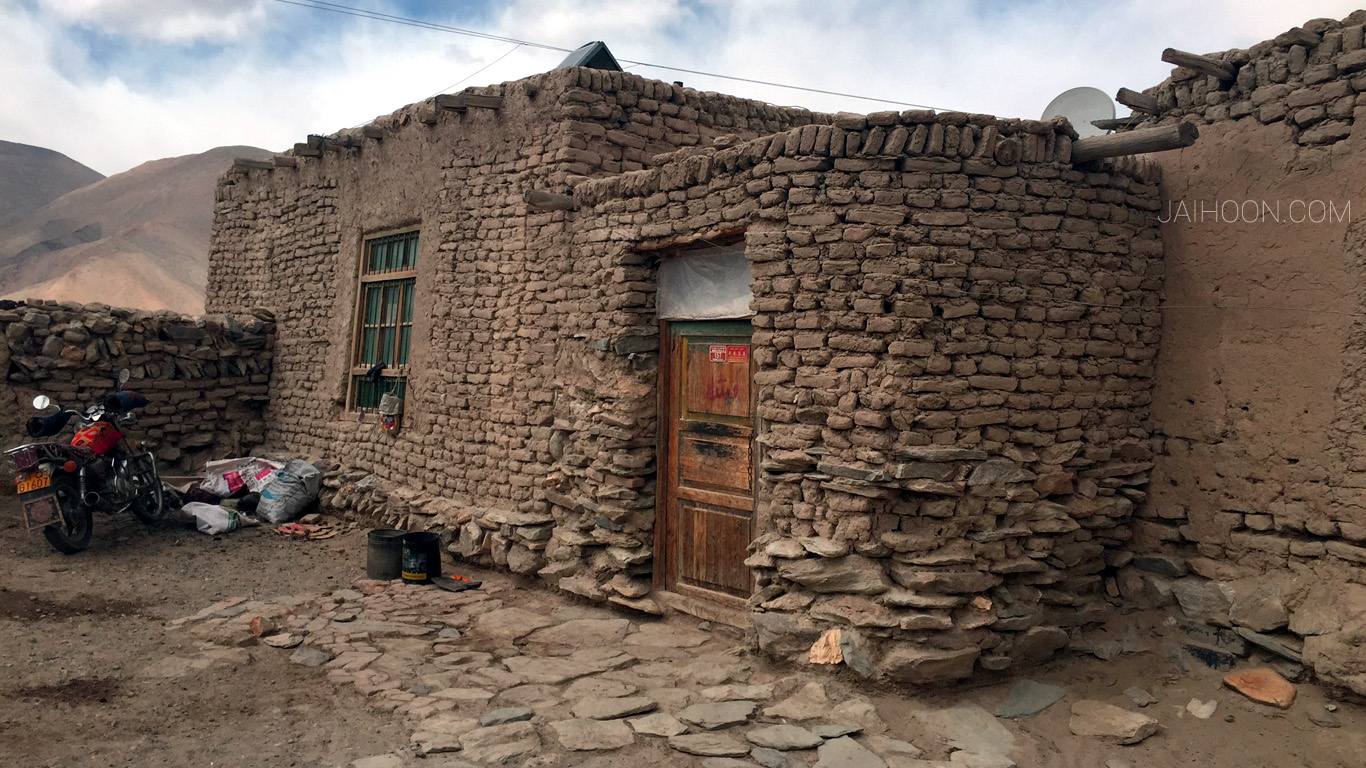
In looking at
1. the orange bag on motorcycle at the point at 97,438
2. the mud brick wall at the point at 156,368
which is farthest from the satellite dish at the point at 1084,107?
the mud brick wall at the point at 156,368

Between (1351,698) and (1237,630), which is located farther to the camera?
(1237,630)

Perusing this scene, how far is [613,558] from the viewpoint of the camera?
236 inches

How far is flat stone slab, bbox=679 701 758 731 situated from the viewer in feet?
13.4

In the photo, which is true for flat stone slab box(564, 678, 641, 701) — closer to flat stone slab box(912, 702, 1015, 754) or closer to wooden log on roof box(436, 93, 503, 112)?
flat stone slab box(912, 702, 1015, 754)

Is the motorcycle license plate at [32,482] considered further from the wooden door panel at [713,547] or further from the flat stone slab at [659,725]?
the flat stone slab at [659,725]

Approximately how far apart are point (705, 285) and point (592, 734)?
2814 millimetres

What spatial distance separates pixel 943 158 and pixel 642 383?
240 cm

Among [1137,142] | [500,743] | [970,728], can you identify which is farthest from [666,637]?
[1137,142]

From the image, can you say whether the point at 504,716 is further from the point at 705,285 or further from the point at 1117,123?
the point at 1117,123

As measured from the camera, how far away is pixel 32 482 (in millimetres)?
6809

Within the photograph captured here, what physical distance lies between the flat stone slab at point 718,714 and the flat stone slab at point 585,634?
1146 millimetres

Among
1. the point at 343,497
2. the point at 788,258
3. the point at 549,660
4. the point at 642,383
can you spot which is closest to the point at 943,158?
the point at 788,258

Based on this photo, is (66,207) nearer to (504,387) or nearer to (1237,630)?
(504,387)

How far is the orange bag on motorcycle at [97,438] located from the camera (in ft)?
24.0
